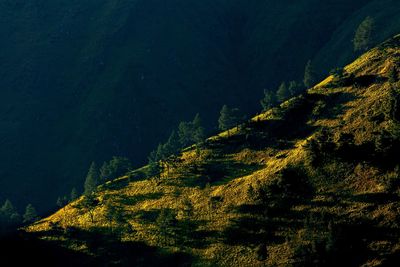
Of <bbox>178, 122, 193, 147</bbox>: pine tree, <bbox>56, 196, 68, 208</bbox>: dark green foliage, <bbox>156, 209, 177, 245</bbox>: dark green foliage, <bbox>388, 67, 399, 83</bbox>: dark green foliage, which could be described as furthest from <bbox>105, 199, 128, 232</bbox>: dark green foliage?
<bbox>388, 67, 399, 83</bbox>: dark green foliage

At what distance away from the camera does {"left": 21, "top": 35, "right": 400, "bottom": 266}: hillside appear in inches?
2965

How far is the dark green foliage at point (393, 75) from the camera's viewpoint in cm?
10575

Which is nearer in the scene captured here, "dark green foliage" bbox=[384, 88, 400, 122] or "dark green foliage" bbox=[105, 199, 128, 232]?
"dark green foliage" bbox=[384, 88, 400, 122]

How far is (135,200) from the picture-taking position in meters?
110

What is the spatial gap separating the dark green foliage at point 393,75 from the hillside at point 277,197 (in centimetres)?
70

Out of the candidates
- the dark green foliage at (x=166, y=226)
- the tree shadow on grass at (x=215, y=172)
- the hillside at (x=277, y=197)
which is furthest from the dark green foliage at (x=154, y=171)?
the dark green foliage at (x=166, y=226)

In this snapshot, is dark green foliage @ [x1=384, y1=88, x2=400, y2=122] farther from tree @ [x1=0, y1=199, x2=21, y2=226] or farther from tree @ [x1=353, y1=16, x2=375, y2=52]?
tree @ [x1=0, y1=199, x2=21, y2=226]

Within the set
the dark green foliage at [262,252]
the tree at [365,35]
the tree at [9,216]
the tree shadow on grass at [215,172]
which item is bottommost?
the dark green foliage at [262,252]

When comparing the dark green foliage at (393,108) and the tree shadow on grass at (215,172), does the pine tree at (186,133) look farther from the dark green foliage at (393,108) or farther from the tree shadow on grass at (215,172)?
the dark green foliage at (393,108)

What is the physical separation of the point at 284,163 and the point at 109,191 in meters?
53.2

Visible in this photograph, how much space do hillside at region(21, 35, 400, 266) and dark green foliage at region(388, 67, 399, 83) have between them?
70 centimetres

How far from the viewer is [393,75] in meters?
107

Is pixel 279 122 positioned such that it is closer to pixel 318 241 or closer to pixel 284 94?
pixel 318 241

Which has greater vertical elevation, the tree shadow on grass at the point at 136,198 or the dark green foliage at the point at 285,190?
the tree shadow on grass at the point at 136,198
